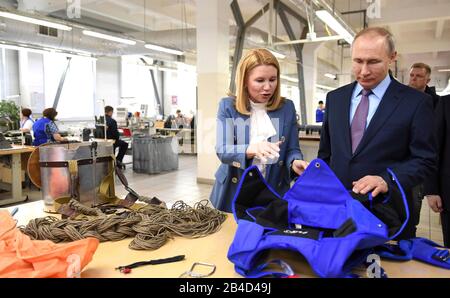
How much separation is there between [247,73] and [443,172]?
1323 mm

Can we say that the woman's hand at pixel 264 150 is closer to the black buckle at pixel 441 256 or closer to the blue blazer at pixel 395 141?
the blue blazer at pixel 395 141

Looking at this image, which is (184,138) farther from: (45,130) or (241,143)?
(241,143)

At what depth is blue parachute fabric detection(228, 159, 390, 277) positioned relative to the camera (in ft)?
2.99

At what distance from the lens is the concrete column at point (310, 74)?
10758mm

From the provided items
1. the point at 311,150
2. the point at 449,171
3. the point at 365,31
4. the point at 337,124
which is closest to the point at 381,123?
the point at 337,124

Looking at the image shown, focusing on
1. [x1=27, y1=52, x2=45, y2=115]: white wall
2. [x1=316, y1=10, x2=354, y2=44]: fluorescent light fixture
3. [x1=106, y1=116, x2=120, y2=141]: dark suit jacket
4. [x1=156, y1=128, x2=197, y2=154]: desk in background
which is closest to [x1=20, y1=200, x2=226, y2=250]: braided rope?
[x1=316, y1=10, x2=354, y2=44]: fluorescent light fixture

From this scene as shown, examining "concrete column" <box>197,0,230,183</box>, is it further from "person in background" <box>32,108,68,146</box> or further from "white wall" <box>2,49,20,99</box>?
"white wall" <box>2,49,20,99</box>

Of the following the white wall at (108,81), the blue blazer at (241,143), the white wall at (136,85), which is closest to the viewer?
the blue blazer at (241,143)

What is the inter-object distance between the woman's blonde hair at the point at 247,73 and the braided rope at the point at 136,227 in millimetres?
500

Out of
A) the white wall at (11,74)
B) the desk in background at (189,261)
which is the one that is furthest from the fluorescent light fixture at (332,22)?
the white wall at (11,74)

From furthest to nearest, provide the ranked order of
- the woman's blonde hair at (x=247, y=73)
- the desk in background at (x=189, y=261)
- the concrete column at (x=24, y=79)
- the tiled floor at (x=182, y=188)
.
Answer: the concrete column at (x=24, y=79)
the tiled floor at (x=182, y=188)
the woman's blonde hair at (x=247, y=73)
the desk in background at (x=189, y=261)

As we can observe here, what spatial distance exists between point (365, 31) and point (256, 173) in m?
0.66

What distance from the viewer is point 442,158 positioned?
2.04 meters
